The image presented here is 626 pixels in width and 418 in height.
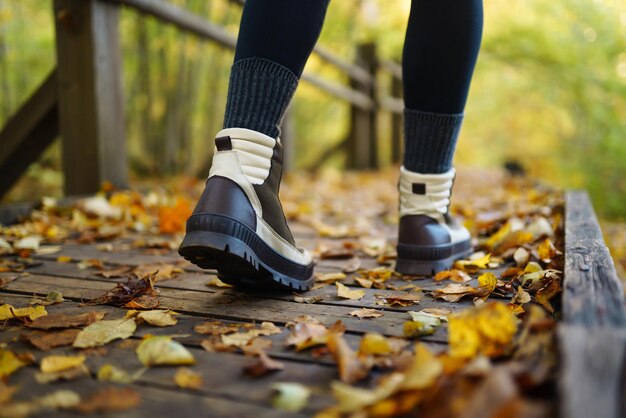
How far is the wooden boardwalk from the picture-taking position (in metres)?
0.70

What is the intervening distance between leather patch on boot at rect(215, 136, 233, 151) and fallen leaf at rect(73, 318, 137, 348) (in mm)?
359

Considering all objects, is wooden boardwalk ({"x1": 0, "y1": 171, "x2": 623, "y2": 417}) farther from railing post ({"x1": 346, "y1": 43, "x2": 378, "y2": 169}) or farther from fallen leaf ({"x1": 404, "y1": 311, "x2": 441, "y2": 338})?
railing post ({"x1": 346, "y1": 43, "x2": 378, "y2": 169})

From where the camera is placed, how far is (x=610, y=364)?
1.99 feet

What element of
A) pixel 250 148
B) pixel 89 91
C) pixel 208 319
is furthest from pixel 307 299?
pixel 89 91

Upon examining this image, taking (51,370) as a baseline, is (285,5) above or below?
above

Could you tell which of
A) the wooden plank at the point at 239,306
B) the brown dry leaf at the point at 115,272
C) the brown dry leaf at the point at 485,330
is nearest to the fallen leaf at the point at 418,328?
the wooden plank at the point at 239,306

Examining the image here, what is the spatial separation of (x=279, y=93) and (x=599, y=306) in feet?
2.21

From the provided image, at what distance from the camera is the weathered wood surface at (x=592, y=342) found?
0.56 metres

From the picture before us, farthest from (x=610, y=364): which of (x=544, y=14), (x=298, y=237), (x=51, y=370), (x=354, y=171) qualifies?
(x=544, y=14)

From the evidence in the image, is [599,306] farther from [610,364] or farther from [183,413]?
[183,413]

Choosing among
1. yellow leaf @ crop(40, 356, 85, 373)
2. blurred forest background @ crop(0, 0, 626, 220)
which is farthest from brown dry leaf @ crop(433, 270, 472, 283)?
blurred forest background @ crop(0, 0, 626, 220)

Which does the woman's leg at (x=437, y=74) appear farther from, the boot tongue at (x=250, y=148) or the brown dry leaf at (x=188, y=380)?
the brown dry leaf at (x=188, y=380)

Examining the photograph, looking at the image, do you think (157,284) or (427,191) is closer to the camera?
(157,284)

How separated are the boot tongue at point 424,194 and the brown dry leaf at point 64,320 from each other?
29.9 inches
